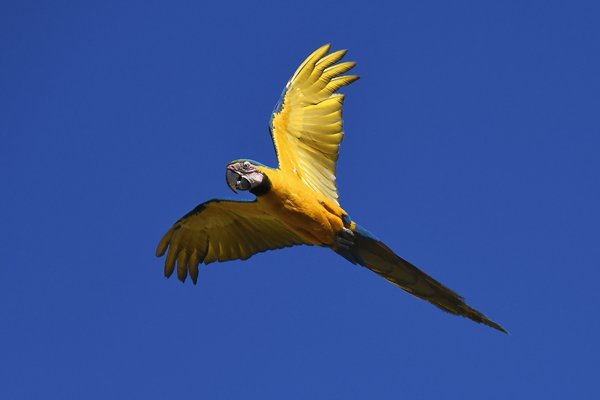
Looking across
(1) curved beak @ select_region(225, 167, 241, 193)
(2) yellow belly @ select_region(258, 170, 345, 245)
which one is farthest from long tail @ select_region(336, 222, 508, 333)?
(1) curved beak @ select_region(225, 167, 241, 193)

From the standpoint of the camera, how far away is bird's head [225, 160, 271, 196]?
13.3 metres

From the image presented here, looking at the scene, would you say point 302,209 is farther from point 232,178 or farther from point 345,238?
point 232,178

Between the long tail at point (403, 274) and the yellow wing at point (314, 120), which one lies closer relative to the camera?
the long tail at point (403, 274)

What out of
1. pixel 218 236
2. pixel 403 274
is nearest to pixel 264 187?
pixel 218 236

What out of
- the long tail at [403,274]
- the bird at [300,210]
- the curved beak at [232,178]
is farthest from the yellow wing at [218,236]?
the long tail at [403,274]

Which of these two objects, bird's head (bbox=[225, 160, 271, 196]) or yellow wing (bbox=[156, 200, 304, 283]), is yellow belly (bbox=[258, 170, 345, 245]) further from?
yellow wing (bbox=[156, 200, 304, 283])

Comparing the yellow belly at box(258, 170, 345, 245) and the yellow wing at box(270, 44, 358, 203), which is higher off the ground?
the yellow wing at box(270, 44, 358, 203)

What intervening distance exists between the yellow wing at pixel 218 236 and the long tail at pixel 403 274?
1.07m

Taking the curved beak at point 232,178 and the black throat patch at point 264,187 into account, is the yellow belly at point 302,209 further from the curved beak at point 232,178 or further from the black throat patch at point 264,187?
the curved beak at point 232,178

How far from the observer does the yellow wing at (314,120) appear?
14.6 metres

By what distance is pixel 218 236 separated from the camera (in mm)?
15031

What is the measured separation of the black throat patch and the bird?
1cm

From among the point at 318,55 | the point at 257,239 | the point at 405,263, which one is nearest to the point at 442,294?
the point at 405,263

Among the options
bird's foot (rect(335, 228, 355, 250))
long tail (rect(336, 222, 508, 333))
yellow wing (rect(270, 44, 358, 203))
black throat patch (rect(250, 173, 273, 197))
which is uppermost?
yellow wing (rect(270, 44, 358, 203))
